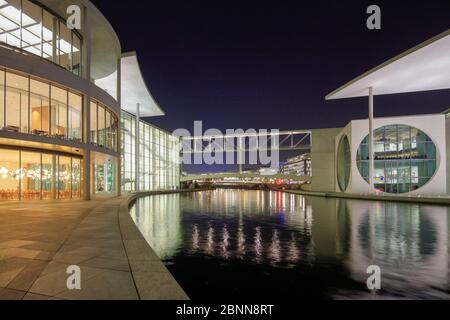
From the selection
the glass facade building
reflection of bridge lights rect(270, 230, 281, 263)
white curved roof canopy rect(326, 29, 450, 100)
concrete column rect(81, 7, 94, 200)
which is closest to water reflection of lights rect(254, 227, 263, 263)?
reflection of bridge lights rect(270, 230, 281, 263)

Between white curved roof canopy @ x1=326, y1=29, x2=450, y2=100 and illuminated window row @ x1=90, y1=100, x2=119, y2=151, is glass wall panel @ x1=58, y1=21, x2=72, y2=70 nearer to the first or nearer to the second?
illuminated window row @ x1=90, y1=100, x2=119, y2=151

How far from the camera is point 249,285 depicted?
514 cm

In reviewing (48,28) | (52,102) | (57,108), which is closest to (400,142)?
(57,108)

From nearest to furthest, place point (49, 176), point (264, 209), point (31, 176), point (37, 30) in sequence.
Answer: point (264, 209)
point (31, 176)
point (49, 176)
point (37, 30)

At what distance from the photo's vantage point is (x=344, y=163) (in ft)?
125

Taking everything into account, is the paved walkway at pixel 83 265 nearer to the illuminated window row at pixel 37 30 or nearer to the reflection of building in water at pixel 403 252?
the reflection of building in water at pixel 403 252

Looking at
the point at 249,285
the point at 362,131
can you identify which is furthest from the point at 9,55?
the point at 362,131

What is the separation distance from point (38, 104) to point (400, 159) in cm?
3518

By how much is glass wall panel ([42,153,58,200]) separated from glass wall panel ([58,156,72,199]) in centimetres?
40

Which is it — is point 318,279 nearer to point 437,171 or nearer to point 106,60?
point 106,60

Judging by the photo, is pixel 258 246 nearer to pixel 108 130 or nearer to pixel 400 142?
pixel 108 130

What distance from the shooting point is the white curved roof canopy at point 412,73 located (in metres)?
21.6

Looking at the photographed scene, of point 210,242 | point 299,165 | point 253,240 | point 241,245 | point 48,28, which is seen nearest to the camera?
point 241,245

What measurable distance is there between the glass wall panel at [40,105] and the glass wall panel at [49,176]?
203 centimetres
